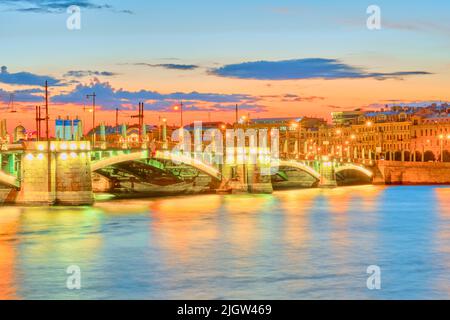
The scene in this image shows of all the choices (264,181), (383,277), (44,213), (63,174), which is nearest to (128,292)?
(383,277)

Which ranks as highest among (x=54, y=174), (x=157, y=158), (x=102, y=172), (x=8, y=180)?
(x=157, y=158)

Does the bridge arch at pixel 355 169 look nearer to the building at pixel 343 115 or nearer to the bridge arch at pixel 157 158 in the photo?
the bridge arch at pixel 157 158

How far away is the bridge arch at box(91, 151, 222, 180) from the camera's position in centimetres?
4806

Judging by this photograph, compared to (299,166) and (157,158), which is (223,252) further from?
(299,166)

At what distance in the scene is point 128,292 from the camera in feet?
67.6

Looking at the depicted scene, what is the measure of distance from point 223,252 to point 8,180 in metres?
19.3

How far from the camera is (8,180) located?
44469 millimetres

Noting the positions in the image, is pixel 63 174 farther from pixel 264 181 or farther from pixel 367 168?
pixel 367 168

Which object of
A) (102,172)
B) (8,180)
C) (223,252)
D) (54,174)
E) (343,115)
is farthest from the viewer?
(343,115)

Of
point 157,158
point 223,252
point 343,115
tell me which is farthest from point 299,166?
point 343,115

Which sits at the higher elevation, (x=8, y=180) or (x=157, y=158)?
(x=157, y=158)

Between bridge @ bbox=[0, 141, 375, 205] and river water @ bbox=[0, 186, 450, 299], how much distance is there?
5.71 feet

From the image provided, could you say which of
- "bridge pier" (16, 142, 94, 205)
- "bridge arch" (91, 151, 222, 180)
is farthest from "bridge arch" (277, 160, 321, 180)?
"bridge pier" (16, 142, 94, 205)

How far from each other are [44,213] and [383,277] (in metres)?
21.2
